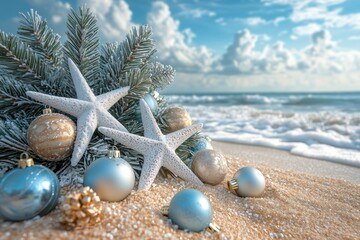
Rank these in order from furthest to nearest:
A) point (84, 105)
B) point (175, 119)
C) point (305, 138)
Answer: point (305, 138), point (175, 119), point (84, 105)

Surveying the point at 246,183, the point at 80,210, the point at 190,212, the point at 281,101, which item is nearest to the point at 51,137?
the point at 80,210

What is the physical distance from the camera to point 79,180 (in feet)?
5.10

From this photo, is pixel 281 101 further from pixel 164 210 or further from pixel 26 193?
pixel 26 193

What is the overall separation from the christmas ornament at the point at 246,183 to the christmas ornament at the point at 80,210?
0.95 m

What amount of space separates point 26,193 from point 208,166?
104 centimetres

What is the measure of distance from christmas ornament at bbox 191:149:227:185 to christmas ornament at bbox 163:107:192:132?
229mm

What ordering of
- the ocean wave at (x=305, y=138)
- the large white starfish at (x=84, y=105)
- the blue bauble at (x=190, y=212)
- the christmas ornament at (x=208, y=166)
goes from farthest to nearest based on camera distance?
the ocean wave at (x=305, y=138) < the christmas ornament at (x=208, y=166) < the large white starfish at (x=84, y=105) < the blue bauble at (x=190, y=212)

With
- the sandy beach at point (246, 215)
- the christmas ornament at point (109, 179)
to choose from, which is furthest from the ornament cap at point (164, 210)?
the christmas ornament at point (109, 179)

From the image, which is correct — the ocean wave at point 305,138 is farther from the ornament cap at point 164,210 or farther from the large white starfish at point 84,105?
the ornament cap at point 164,210

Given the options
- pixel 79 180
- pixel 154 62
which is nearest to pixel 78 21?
pixel 154 62

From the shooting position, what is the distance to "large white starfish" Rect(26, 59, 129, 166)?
155cm

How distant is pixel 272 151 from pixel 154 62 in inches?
110

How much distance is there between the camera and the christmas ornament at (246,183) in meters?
1.89

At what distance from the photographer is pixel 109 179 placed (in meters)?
1.36
